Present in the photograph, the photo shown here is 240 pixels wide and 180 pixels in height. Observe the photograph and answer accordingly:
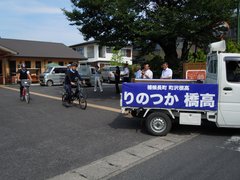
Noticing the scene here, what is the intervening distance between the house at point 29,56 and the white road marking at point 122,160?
2334 cm

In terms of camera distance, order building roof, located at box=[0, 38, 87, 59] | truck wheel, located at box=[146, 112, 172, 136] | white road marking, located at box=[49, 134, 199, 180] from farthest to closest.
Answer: building roof, located at box=[0, 38, 87, 59]
truck wheel, located at box=[146, 112, 172, 136]
white road marking, located at box=[49, 134, 199, 180]

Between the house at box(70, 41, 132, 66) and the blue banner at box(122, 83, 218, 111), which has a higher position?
the house at box(70, 41, 132, 66)

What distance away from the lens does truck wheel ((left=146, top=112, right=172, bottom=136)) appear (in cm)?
678

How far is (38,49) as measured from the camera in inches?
1293

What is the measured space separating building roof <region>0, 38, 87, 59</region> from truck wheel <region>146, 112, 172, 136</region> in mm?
25374

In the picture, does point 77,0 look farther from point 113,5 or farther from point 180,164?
point 180,164

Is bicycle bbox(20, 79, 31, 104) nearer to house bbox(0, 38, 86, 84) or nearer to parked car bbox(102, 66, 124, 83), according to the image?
house bbox(0, 38, 86, 84)

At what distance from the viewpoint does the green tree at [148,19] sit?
11172 millimetres

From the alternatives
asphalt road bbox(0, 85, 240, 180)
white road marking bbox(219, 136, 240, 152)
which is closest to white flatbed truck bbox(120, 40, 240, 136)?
white road marking bbox(219, 136, 240, 152)

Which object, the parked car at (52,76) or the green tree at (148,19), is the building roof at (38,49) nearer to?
the parked car at (52,76)

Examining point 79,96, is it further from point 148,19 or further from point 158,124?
point 158,124

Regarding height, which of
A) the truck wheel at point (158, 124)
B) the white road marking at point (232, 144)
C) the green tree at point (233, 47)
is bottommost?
the white road marking at point (232, 144)

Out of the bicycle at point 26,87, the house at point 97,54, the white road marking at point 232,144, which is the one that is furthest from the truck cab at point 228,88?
the house at point 97,54

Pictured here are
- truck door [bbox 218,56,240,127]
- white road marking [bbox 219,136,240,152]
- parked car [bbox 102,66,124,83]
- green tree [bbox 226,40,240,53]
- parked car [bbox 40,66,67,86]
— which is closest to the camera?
white road marking [bbox 219,136,240,152]
